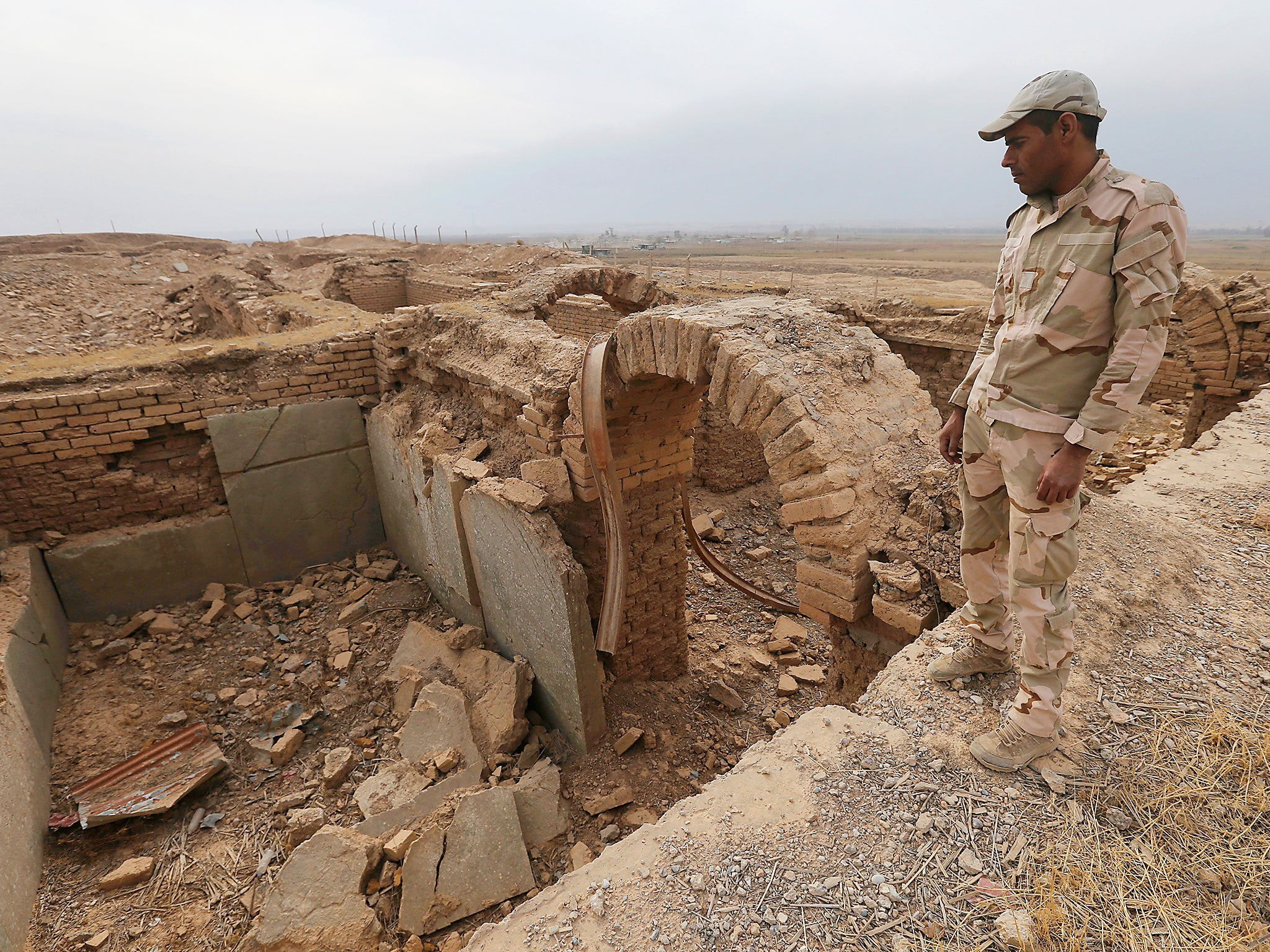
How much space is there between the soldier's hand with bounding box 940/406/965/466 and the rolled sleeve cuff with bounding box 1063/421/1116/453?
0.61m

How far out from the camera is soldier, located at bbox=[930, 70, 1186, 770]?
1.79 meters

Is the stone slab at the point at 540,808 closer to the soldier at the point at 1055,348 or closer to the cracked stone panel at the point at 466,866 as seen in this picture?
the cracked stone panel at the point at 466,866

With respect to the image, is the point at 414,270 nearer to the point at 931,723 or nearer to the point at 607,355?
the point at 607,355

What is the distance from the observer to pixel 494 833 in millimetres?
3771

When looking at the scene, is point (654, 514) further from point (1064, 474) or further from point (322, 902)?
point (1064, 474)

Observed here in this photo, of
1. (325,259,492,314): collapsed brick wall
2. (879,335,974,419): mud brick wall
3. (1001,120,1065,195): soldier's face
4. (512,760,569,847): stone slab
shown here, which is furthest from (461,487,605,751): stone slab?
(325,259,492,314): collapsed brick wall

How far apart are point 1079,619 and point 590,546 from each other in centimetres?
314

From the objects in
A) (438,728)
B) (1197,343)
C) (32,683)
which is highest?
(1197,343)

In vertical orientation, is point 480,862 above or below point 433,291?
below

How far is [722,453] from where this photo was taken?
8.97 m

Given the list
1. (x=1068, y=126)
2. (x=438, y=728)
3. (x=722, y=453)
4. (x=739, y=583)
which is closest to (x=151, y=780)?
(x=438, y=728)

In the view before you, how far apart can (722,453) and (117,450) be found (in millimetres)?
6604

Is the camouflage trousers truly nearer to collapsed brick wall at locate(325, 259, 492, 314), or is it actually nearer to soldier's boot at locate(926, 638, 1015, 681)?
soldier's boot at locate(926, 638, 1015, 681)

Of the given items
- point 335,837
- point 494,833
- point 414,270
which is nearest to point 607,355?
point 494,833
